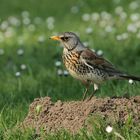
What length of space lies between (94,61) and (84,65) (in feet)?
0.73

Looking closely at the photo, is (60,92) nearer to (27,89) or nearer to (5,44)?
(27,89)

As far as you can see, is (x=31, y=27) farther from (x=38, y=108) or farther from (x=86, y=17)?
(x=38, y=108)

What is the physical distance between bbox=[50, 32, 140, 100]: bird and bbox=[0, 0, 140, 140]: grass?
459 mm

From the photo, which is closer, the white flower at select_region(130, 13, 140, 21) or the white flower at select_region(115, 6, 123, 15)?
the white flower at select_region(130, 13, 140, 21)

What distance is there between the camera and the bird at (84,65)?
864cm

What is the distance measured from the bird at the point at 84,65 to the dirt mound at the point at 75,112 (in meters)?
0.74

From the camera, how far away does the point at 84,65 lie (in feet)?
28.5

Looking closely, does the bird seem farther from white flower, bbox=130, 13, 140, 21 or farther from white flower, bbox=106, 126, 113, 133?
white flower, bbox=130, 13, 140, 21

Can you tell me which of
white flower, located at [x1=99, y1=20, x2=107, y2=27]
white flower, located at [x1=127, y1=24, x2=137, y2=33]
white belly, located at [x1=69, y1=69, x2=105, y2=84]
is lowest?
white belly, located at [x1=69, y1=69, x2=105, y2=84]

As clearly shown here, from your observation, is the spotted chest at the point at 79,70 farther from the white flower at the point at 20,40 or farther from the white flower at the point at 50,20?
the white flower at the point at 50,20

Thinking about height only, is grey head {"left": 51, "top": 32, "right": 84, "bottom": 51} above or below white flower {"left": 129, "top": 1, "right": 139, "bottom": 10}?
below

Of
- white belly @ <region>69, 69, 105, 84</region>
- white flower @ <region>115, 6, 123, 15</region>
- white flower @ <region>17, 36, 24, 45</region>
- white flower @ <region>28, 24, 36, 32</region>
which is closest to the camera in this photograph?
white belly @ <region>69, 69, 105, 84</region>

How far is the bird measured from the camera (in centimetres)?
864

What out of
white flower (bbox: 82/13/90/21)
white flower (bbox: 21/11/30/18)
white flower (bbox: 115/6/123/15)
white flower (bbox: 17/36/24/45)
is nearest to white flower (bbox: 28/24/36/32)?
white flower (bbox: 17/36/24/45)
